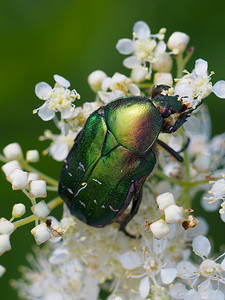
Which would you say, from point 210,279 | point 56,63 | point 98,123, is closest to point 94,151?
point 98,123

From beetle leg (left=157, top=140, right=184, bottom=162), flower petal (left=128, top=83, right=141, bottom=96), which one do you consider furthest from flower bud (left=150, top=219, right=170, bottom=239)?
flower petal (left=128, top=83, right=141, bottom=96)

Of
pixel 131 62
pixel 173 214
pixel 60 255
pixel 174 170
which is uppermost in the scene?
pixel 131 62

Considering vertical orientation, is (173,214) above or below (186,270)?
above

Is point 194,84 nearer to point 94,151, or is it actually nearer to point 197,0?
point 94,151

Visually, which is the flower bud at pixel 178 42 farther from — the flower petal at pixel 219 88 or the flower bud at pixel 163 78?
the flower petal at pixel 219 88

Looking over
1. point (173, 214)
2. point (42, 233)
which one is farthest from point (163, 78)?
point (42, 233)

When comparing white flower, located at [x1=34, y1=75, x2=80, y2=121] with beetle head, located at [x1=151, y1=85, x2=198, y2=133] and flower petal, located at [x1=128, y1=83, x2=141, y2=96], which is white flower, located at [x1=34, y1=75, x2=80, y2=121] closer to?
flower petal, located at [x1=128, y1=83, x2=141, y2=96]

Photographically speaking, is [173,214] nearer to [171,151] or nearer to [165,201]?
[165,201]

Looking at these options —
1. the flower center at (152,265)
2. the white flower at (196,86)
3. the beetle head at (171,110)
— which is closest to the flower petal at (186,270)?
the flower center at (152,265)
